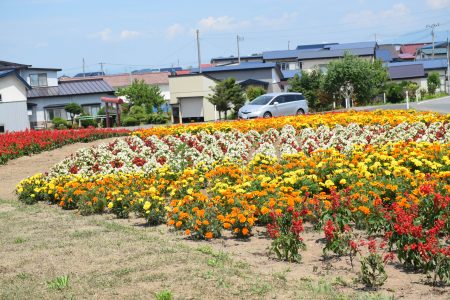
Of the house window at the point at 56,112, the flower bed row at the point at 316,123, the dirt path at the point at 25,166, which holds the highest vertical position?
the house window at the point at 56,112

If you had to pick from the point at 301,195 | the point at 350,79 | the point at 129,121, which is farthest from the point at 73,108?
the point at 301,195

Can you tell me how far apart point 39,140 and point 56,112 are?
33853 millimetres

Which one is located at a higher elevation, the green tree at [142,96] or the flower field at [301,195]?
the green tree at [142,96]

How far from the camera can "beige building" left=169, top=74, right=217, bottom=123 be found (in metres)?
48.7

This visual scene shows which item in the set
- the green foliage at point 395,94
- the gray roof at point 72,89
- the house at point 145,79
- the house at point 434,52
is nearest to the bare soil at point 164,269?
the gray roof at point 72,89

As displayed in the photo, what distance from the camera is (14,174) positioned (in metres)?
15.7

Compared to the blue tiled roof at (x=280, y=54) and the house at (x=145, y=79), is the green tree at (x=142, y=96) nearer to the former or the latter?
the house at (x=145, y=79)

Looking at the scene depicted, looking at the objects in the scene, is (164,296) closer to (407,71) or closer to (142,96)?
(142,96)

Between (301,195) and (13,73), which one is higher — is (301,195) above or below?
below

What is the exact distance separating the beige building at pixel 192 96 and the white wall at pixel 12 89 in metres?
11.4

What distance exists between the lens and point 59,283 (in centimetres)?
554

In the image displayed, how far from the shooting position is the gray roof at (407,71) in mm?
70000

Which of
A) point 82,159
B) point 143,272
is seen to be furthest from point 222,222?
point 82,159

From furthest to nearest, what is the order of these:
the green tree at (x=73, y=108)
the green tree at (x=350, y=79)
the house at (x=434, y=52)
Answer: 1. the house at (x=434, y=52)
2. the green tree at (x=73, y=108)
3. the green tree at (x=350, y=79)
